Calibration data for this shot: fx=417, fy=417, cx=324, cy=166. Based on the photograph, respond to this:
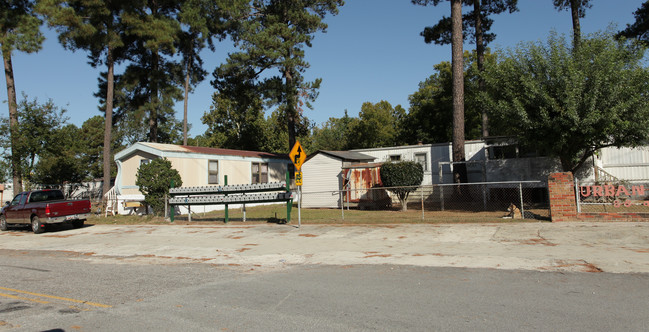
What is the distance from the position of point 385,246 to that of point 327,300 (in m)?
4.68

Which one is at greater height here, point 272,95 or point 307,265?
point 272,95

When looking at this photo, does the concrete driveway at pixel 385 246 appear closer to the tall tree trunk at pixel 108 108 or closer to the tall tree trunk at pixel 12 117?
the tall tree trunk at pixel 108 108

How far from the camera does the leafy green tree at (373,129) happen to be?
49125 millimetres

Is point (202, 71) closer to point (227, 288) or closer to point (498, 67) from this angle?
point (498, 67)

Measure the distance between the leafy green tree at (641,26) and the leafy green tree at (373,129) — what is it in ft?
86.1

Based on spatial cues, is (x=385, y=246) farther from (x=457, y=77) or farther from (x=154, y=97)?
(x=154, y=97)

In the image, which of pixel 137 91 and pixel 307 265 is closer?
pixel 307 265

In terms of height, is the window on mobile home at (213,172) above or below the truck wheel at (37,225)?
above

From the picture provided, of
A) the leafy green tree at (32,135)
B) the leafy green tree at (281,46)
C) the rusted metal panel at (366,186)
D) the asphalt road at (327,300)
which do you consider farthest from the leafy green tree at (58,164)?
the asphalt road at (327,300)

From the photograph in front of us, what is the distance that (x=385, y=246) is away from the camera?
10.3 metres

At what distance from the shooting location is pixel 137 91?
30.3 metres

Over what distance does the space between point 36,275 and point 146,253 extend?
2834 mm

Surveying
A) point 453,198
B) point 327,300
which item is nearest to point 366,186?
point 453,198

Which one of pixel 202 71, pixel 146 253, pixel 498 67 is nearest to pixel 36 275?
pixel 146 253
